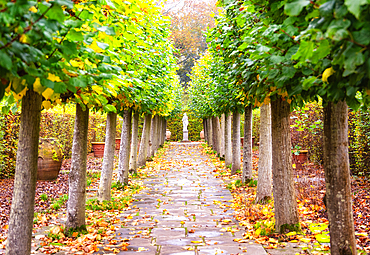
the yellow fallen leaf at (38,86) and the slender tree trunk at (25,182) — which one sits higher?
the yellow fallen leaf at (38,86)

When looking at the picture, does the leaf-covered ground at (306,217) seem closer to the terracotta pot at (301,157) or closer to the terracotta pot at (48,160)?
the terracotta pot at (301,157)

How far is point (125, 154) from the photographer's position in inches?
389

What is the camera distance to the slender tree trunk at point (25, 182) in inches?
134

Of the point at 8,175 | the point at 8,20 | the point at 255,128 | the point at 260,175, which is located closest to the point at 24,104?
the point at 8,20

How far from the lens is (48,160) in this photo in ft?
Result: 32.6

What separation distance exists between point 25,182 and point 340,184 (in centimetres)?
343

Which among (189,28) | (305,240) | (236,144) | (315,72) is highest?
(189,28)

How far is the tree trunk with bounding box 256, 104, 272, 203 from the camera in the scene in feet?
24.5

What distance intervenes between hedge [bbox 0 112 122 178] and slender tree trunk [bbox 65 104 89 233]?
424cm

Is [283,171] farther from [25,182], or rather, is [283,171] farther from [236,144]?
[236,144]

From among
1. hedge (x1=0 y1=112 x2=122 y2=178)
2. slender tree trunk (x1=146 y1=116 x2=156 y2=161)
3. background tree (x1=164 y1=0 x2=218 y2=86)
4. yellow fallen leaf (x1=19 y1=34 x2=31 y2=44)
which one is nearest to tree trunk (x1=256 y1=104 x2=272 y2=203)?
yellow fallen leaf (x1=19 y1=34 x2=31 y2=44)

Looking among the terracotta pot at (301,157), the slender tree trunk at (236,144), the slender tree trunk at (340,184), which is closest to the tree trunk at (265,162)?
the slender tree trunk at (340,184)

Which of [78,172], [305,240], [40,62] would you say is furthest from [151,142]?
[40,62]

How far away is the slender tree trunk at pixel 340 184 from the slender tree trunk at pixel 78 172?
4.02m
